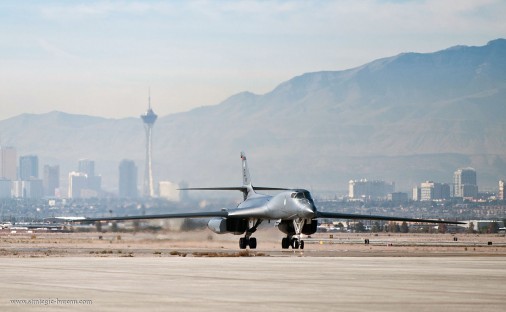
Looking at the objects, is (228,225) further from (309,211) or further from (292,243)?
(309,211)

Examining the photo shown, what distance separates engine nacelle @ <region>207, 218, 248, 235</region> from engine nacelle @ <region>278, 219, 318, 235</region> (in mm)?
2565

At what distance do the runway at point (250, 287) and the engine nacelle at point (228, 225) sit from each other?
28.6 meters

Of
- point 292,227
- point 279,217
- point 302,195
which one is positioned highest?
point 302,195

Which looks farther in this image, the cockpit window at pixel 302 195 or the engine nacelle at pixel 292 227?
the engine nacelle at pixel 292 227

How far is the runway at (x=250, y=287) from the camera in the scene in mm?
25078

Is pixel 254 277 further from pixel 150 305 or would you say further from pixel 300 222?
pixel 300 222

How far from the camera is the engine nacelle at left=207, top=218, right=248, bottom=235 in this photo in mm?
73062

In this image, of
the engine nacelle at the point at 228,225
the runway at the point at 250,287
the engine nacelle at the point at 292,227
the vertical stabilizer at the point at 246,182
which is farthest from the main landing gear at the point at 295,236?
the runway at the point at 250,287

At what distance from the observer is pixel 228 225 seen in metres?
73.1

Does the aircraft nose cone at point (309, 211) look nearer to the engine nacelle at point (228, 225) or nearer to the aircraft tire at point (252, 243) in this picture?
the aircraft tire at point (252, 243)

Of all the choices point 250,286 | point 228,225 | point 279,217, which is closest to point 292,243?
point 279,217

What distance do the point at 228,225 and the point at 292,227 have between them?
4120 mm

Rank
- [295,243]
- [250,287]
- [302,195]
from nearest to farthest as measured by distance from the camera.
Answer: [250,287], [302,195], [295,243]

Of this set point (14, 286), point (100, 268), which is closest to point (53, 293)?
point (14, 286)
